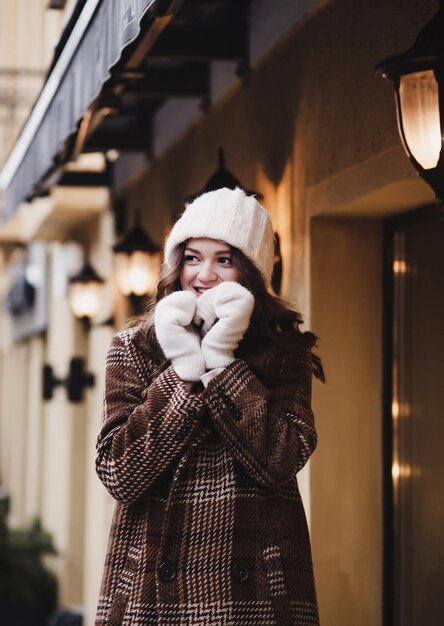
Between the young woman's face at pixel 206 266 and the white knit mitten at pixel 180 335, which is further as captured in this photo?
the young woman's face at pixel 206 266

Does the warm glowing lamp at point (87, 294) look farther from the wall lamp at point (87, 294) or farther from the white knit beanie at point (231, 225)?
the white knit beanie at point (231, 225)

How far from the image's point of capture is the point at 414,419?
4.60 metres

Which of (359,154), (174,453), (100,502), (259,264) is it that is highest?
(359,154)

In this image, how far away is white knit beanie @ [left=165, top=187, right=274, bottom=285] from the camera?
319 centimetres

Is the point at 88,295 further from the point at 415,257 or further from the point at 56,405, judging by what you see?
the point at 415,257

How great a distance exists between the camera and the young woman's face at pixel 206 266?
3.18 meters

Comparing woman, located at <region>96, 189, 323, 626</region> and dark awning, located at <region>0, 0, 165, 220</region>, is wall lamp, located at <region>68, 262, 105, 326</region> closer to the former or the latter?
dark awning, located at <region>0, 0, 165, 220</region>

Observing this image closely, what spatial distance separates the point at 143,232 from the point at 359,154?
349 cm

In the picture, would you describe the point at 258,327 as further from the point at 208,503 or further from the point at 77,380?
the point at 77,380

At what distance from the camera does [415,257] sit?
15.2ft

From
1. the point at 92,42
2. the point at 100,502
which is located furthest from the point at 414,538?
the point at 100,502

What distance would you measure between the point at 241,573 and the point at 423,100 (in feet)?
4.26

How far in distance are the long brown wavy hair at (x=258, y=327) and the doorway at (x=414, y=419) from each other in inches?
48.4

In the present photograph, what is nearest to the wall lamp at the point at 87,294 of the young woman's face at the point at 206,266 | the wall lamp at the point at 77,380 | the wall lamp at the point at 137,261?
the wall lamp at the point at 77,380
